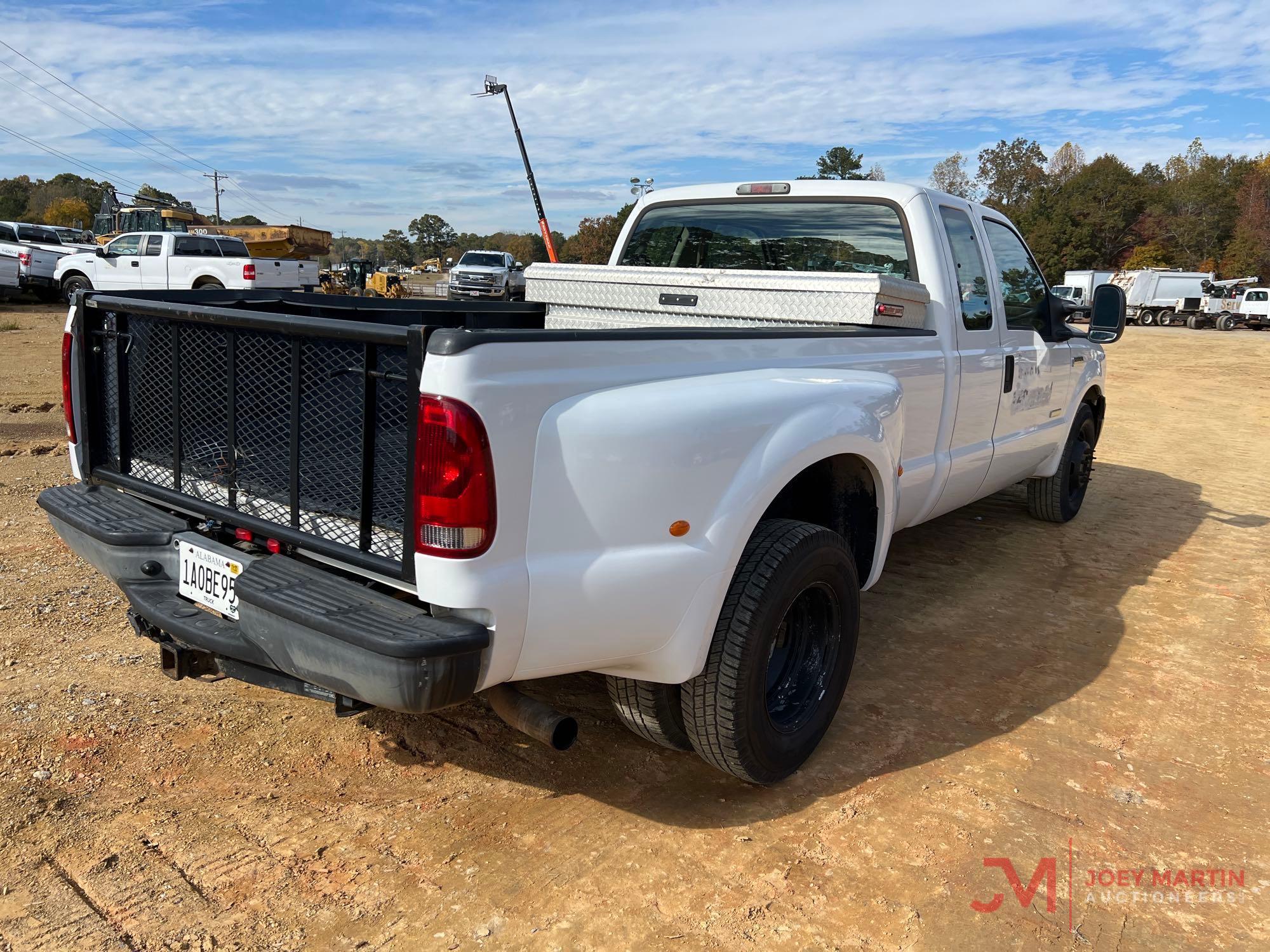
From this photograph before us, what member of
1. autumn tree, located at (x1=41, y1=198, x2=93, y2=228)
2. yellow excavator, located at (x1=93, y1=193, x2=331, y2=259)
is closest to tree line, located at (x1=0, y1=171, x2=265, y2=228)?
autumn tree, located at (x1=41, y1=198, x2=93, y2=228)

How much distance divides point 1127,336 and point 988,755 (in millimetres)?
31320

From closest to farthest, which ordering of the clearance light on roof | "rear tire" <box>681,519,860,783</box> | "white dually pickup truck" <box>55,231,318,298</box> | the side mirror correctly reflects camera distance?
"rear tire" <box>681,519,860,783</box>, the clearance light on roof, the side mirror, "white dually pickup truck" <box>55,231,318,298</box>

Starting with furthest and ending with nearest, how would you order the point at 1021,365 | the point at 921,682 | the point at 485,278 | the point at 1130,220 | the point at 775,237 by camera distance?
the point at 1130,220 < the point at 485,278 < the point at 1021,365 < the point at 775,237 < the point at 921,682

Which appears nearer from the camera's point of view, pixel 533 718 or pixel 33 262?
pixel 533 718

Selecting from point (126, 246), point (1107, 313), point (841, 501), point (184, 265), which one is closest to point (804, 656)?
point (841, 501)

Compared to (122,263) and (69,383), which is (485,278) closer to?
(122,263)

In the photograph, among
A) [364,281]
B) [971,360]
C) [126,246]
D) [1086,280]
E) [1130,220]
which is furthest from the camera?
[1130,220]

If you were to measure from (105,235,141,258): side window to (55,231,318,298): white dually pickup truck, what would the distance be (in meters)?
0.01

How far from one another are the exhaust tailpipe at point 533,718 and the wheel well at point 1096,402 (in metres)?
4.93

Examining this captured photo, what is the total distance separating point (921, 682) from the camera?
3.91 meters

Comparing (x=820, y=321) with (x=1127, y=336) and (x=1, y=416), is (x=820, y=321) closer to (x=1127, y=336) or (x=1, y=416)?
(x=1, y=416)

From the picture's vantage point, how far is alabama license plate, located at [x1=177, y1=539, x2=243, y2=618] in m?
2.54

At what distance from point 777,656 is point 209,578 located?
1802 mm

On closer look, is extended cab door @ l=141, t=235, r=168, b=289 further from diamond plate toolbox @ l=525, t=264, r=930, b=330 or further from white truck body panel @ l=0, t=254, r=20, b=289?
diamond plate toolbox @ l=525, t=264, r=930, b=330
